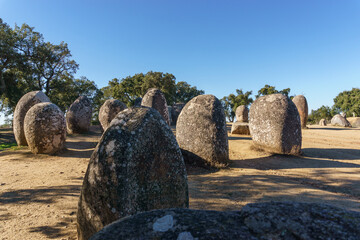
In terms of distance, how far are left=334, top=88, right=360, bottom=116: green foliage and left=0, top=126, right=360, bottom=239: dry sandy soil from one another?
1502 inches

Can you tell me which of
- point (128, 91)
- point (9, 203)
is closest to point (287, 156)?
point (9, 203)

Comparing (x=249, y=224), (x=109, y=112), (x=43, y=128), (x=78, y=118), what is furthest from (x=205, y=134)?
(x=78, y=118)

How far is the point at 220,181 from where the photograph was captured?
16.9 feet

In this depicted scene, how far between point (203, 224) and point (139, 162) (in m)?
1.30

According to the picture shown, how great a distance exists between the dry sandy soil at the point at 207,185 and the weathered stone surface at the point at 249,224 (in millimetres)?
2413

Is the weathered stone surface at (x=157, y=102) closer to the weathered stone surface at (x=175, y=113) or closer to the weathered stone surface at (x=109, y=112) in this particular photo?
the weathered stone surface at (x=109, y=112)

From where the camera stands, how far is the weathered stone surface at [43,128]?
7949 millimetres

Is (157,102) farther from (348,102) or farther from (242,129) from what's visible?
(348,102)

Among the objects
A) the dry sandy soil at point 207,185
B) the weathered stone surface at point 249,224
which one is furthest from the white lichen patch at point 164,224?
the dry sandy soil at point 207,185

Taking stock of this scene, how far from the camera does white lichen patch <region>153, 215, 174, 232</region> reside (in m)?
1.02

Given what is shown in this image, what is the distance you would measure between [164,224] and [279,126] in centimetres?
764

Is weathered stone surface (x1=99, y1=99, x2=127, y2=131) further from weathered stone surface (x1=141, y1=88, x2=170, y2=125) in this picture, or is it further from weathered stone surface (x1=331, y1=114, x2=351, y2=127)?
weathered stone surface (x1=331, y1=114, x2=351, y2=127)

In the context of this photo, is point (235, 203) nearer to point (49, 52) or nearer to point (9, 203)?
point (9, 203)

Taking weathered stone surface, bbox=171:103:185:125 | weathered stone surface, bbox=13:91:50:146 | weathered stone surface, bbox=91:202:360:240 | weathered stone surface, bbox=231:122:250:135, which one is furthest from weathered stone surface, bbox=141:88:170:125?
weathered stone surface, bbox=91:202:360:240
